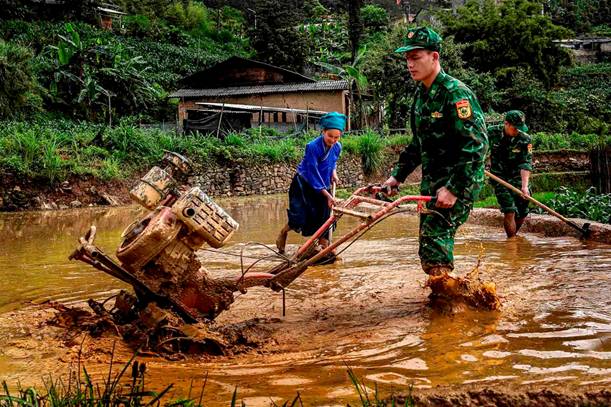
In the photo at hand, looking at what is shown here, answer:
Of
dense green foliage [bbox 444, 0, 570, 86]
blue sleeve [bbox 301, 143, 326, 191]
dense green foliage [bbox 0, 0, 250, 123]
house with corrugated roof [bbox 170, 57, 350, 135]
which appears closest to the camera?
blue sleeve [bbox 301, 143, 326, 191]

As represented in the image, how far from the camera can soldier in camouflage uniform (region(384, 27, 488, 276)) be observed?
4.49m

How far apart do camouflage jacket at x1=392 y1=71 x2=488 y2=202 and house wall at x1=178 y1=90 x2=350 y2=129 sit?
26195mm

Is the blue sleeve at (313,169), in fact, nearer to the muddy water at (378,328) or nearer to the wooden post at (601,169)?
the muddy water at (378,328)

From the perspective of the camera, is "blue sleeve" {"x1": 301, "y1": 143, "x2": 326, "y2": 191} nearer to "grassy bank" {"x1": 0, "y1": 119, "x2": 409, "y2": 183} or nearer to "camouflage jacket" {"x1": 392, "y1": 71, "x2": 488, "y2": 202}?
"camouflage jacket" {"x1": 392, "y1": 71, "x2": 488, "y2": 202}

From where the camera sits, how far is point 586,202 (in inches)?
396

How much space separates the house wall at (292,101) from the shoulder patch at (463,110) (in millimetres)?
26458

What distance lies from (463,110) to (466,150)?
0.26 metres

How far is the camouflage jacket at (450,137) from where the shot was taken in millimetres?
4484

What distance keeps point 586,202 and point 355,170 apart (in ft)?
47.5

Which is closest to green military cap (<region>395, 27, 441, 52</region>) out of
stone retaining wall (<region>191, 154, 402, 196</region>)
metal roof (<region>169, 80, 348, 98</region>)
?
stone retaining wall (<region>191, 154, 402, 196</region>)

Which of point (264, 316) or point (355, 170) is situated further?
point (355, 170)

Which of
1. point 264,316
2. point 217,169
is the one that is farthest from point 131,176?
point 264,316

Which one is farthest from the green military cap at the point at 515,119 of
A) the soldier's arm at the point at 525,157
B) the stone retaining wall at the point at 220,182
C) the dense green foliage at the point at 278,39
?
the dense green foliage at the point at 278,39

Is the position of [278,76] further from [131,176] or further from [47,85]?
[131,176]
